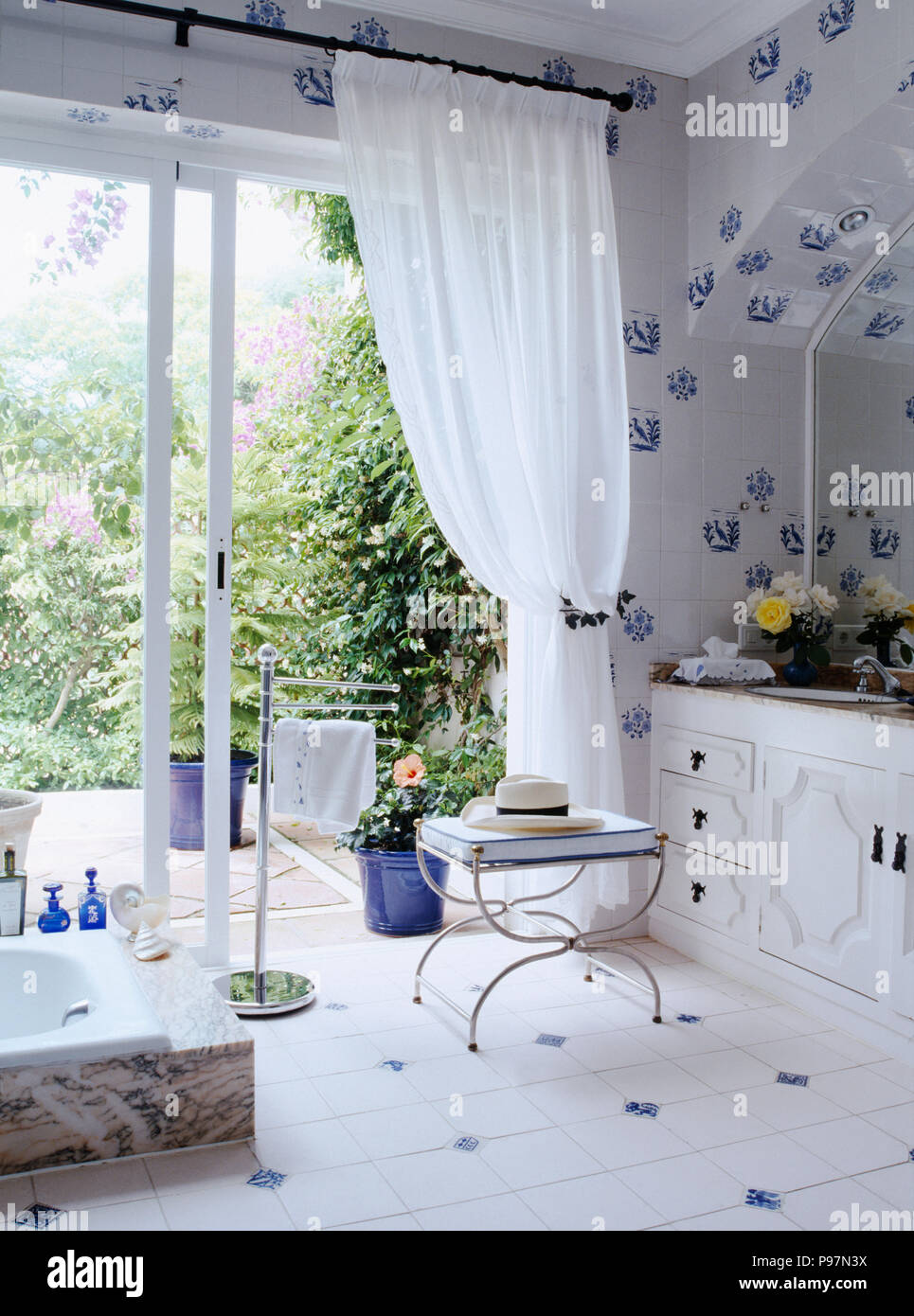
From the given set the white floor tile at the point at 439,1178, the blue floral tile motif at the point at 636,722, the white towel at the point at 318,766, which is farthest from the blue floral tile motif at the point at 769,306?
the white floor tile at the point at 439,1178

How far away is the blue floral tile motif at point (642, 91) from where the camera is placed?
3.34m

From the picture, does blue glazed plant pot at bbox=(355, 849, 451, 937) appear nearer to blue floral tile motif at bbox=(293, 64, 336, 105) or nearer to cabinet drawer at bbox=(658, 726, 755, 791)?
cabinet drawer at bbox=(658, 726, 755, 791)

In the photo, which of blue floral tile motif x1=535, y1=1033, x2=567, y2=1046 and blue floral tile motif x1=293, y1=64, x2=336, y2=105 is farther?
blue floral tile motif x1=293, y1=64, x2=336, y2=105

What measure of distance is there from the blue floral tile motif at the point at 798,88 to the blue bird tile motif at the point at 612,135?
0.51 meters

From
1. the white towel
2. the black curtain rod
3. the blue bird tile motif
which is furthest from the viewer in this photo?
the blue bird tile motif

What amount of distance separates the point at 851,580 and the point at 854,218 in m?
1.09

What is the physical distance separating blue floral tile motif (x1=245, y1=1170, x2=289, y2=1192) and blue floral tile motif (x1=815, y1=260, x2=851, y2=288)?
9.63ft

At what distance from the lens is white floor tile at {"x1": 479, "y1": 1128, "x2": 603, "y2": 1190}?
194 cm

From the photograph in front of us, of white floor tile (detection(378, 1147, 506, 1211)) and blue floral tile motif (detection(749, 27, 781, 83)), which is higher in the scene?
blue floral tile motif (detection(749, 27, 781, 83))

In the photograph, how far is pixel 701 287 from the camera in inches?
133

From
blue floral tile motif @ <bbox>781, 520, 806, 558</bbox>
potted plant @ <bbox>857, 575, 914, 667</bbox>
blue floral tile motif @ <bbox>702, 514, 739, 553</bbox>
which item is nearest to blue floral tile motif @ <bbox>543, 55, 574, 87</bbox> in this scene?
blue floral tile motif @ <bbox>702, 514, 739, 553</bbox>

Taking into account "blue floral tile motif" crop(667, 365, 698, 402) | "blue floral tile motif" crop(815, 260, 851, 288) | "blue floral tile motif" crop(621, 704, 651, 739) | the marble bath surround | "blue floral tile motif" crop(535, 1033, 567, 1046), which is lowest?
"blue floral tile motif" crop(535, 1033, 567, 1046)

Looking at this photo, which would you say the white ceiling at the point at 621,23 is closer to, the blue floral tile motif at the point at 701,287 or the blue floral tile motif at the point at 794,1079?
the blue floral tile motif at the point at 701,287

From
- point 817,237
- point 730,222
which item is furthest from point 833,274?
point 730,222
